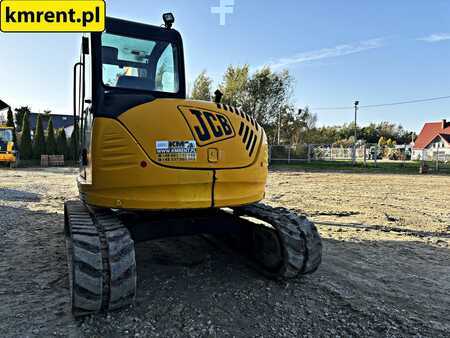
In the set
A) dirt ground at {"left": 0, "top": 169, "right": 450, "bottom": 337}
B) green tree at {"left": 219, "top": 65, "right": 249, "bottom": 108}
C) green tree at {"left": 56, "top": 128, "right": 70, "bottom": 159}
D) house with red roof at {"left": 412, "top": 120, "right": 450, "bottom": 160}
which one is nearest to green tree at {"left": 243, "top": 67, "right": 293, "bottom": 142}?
green tree at {"left": 219, "top": 65, "right": 249, "bottom": 108}

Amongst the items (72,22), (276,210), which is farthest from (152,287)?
(72,22)

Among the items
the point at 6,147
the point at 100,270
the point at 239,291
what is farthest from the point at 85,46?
the point at 6,147

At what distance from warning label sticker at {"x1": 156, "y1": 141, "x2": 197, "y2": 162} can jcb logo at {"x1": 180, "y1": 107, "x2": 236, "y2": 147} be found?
3.8 inches

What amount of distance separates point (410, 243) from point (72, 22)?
6164mm

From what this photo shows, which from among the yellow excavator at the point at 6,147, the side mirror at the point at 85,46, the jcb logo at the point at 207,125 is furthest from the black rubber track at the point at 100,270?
the yellow excavator at the point at 6,147

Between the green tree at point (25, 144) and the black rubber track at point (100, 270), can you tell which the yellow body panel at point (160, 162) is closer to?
the black rubber track at point (100, 270)

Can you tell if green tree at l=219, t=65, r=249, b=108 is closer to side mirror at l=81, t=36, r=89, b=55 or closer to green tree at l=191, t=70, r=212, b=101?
green tree at l=191, t=70, r=212, b=101

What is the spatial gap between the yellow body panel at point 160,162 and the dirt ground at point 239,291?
929 mm

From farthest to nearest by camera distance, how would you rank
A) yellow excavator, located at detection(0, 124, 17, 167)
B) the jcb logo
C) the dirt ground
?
yellow excavator, located at detection(0, 124, 17, 167) → the jcb logo → the dirt ground

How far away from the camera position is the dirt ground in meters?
2.97

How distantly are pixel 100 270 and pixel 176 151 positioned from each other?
1.17 m

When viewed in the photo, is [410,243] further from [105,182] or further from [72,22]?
[72,22]

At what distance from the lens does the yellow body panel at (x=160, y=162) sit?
10.5ft

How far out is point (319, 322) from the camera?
10.2ft
